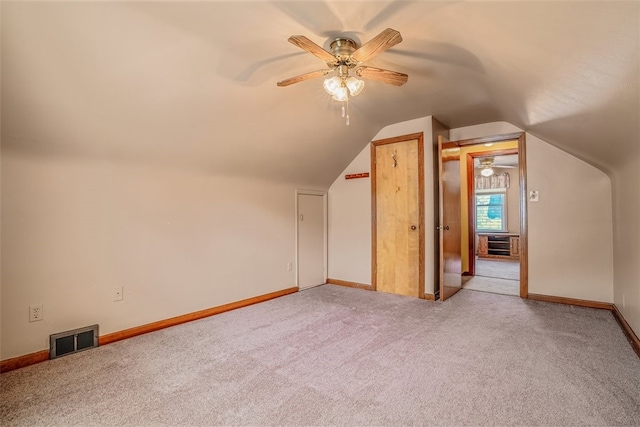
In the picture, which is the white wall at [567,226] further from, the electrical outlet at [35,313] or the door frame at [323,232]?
the electrical outlet at [35,313]

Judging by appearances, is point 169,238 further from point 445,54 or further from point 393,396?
point 445,54

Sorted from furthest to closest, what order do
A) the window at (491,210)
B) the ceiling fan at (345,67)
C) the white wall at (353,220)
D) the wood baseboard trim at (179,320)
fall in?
the window at (491,210), the white wall at (353,220), the wood baseboard trim at (179,320), the ceiling fan at (345,67)

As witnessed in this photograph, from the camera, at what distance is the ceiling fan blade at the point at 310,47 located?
1.62 m

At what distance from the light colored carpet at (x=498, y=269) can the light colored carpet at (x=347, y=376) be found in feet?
7.30

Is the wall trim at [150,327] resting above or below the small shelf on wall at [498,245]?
below

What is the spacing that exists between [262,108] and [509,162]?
715cm

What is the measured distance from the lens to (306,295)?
393 cm

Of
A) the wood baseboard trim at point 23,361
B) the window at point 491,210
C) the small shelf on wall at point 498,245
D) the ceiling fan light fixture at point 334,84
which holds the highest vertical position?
the ceiling fan light fixture at point 334,84

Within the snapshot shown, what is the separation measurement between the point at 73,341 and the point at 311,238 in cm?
287

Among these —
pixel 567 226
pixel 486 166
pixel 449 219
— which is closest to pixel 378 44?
pixel 449 219

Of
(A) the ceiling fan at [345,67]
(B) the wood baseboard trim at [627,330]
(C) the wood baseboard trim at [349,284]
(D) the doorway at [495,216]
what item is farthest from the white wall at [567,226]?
(A) the ceiling fan at [345,67]

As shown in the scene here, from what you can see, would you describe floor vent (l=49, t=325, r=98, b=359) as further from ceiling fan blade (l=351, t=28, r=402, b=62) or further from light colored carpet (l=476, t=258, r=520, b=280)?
light colored carpet (l=476, t=258, r=520, b=280)

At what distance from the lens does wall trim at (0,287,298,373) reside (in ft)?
6.67

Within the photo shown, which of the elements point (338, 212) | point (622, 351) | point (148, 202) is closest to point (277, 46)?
point (148, 202)
